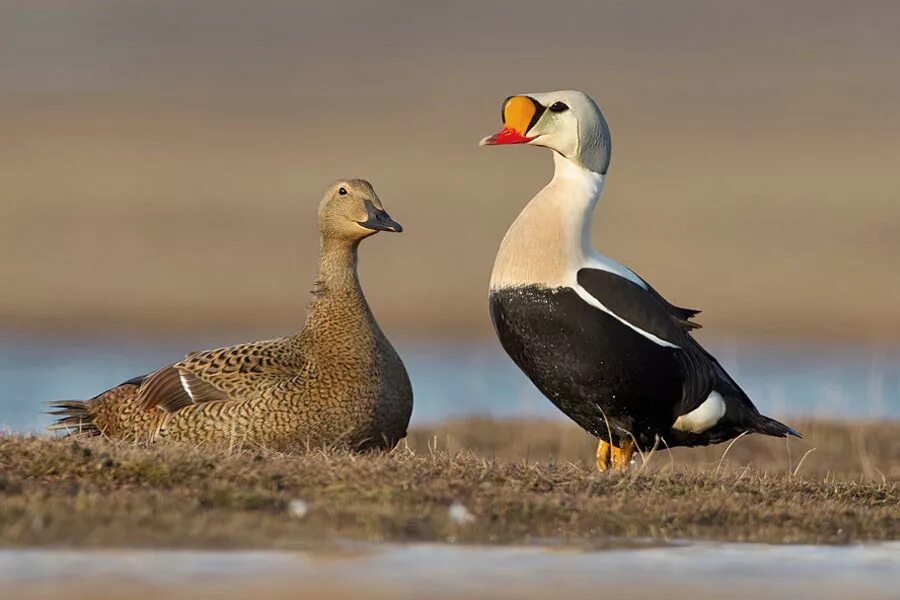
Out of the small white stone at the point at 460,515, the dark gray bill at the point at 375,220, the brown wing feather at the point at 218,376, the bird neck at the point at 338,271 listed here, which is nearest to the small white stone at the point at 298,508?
the small white stone at the point at 460,515

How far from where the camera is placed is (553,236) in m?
8.70

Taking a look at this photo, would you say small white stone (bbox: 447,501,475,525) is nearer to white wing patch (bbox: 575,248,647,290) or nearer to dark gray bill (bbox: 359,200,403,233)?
white wing patch (bbox: 575,248,647,290)

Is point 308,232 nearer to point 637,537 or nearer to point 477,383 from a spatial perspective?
point 477,383

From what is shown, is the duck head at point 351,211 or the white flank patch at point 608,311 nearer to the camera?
the white flank patch at point 608,311

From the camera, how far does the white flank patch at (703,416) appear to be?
8688 mm

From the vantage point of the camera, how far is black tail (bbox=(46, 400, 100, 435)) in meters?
9.52

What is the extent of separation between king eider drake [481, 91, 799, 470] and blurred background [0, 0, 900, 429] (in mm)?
4377

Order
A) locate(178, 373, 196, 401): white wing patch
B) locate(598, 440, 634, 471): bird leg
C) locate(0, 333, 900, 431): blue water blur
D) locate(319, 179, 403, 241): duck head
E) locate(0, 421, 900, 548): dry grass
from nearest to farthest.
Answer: locate(0, 421, 900, 548): dry grass
locate(598, 440, 634, 471): bird leg
locate(178, 373, 196, 401): white wing patch
locate(319, 179, 403, 241): duck head
locate(0, 333, 900, 431): blue water blur

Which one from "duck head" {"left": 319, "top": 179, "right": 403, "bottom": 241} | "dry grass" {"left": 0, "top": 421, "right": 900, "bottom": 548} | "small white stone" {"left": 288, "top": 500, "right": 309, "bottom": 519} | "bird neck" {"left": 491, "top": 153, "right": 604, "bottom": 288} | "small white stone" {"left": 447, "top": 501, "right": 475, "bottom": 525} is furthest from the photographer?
"duck head" {"left": 319, "top": 179, "right": 403, "bottom": 241}

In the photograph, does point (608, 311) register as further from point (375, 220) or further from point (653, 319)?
point (375, 220)

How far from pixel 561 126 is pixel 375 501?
2522 mm

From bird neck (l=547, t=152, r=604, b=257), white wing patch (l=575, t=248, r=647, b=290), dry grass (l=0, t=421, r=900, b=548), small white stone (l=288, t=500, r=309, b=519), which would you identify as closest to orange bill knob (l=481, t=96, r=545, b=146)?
bird neck (l=547, t=152, r=604, b=257)

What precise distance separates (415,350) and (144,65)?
1366 inches

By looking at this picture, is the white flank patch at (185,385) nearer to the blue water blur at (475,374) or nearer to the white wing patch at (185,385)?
the white wing patch at (185,385)
